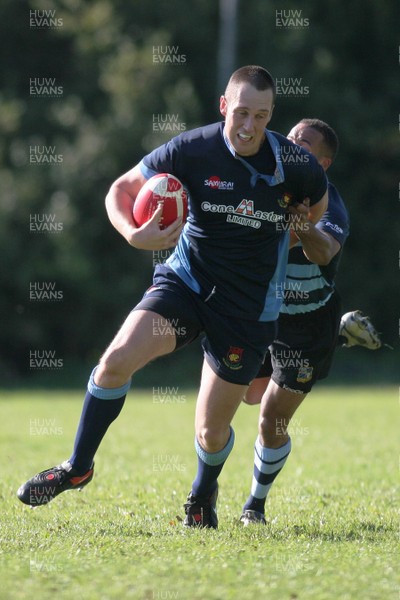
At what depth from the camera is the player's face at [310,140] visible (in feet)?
22.2

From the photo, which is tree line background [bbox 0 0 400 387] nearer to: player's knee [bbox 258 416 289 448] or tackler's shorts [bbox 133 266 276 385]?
player's knee [bbox 258 416 289 448]

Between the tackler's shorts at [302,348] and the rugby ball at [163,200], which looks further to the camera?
the tackler's shorts at [302,348]

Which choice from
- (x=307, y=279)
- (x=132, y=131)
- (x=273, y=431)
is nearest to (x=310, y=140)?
(x=307, y=279)

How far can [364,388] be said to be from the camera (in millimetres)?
22812

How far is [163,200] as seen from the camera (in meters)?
5.61

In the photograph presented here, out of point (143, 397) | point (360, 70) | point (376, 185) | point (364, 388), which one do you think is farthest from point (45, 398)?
point (360, 70)

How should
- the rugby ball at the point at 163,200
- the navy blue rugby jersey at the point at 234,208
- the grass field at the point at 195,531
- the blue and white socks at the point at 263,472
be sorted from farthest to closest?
the blue and white socks at the point at 263,472
the navy blue rugby jersey at the point at 234,208
the rugby ball at the point at 163,200
the grass field at the point at 195,531

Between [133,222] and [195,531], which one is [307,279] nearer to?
[133,222]

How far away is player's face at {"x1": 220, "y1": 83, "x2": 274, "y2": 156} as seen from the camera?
18.7 feet

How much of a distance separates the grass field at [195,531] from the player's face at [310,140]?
97.0 inches

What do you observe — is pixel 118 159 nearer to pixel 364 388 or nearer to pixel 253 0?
pixel 253 0

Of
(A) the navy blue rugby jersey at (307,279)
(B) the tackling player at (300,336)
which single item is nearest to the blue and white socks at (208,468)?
(B) the tackling player at (300,336)

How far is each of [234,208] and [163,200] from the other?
456mm

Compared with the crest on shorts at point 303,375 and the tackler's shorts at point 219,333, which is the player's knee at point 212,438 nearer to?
the tackler's shorts at point 219,333
